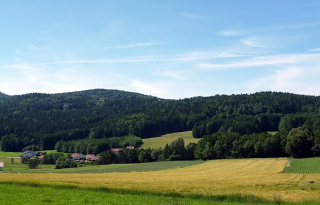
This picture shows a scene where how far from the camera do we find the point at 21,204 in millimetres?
21781

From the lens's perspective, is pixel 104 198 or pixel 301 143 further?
pixel 301 143

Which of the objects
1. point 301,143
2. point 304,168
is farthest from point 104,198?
point 301,143

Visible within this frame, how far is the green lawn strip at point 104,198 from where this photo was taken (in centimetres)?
2463

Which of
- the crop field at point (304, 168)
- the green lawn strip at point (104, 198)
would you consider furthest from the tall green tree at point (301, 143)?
the green lawn strip at point (104, 198)

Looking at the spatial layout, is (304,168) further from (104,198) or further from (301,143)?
(104,198)

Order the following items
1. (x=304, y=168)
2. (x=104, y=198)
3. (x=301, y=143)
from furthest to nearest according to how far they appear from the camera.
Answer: (x=301, y=143) < (x=304, y=168) < (x=104, y=198)

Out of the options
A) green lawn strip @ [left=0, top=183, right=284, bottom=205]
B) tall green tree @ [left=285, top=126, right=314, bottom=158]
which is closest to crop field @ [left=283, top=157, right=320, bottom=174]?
tall green tree @ [left=285, top=126, right=314, bottom=158]

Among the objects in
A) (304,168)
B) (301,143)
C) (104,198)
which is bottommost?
(304,168)

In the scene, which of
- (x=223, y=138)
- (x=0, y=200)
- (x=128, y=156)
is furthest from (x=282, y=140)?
(x=0, y=200)

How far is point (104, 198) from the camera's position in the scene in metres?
27.2

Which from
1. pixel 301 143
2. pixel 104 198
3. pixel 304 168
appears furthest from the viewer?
pixel 301 143

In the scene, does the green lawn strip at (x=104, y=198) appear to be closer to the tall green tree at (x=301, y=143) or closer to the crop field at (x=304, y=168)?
the crop field at (x=304, y=168)

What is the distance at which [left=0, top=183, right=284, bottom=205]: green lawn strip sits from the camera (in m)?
24.6

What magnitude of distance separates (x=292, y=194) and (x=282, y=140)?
264ft
